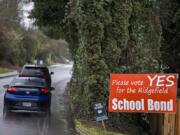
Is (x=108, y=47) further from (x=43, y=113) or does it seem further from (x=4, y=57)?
(x=4, y=57)

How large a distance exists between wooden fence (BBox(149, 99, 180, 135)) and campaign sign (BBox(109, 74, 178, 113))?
2.60 ft

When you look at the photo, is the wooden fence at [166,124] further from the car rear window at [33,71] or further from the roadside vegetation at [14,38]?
the roadside vegetation at [14,38]

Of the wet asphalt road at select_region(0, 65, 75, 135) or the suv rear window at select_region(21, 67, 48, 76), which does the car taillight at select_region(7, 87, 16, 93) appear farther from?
the suv rear window at select_region(21, 67, 48, 76)

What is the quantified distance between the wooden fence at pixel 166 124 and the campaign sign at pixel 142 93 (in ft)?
2.60

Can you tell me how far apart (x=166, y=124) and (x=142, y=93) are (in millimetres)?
1905

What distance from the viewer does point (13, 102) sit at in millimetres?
17891

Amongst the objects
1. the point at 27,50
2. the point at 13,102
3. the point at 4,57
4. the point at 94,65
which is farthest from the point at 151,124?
the point at 27,50

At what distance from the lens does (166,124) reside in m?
15.5

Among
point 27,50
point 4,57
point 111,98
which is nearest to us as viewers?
point 111,98

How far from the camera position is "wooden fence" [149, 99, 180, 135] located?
14680mm

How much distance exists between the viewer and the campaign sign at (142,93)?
14133 millimetres

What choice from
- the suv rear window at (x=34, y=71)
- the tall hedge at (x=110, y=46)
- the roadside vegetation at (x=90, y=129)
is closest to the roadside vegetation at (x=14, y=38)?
the suv rear window at (x=34, y=71)

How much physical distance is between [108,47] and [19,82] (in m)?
3.89

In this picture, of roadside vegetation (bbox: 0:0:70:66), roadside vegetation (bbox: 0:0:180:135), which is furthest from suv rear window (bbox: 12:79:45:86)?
roadside vegetation (bbox: 0:0:70:66)
